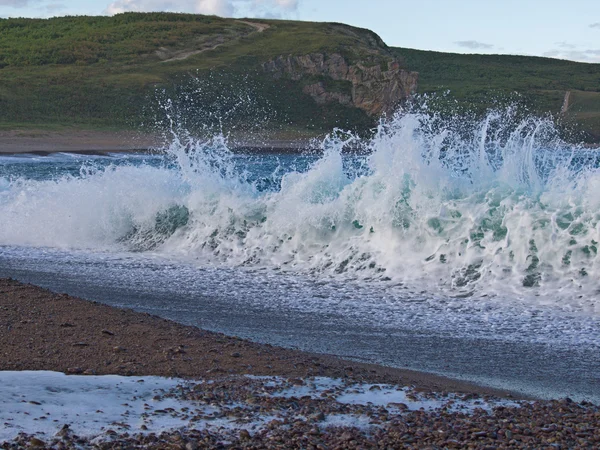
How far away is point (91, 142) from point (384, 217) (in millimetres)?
41386

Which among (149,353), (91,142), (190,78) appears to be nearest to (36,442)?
(149,353)

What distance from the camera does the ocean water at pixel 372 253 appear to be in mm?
7453

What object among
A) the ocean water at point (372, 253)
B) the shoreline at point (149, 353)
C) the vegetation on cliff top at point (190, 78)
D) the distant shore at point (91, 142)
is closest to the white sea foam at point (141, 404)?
→ the shoreline at point (149, 353)

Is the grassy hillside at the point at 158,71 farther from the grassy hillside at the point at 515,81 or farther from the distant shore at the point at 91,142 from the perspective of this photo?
the grassy hillside at the point at 515,81

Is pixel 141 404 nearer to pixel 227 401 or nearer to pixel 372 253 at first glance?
pixel 227 401

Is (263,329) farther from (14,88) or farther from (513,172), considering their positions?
(14,88)

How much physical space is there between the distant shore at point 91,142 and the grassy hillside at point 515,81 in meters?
21.2

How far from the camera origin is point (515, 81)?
340 ft

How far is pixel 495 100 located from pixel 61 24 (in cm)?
4685

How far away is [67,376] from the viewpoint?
17.8ft

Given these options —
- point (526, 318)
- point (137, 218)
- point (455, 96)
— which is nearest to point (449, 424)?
point (526, 318)

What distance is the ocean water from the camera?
293 inches

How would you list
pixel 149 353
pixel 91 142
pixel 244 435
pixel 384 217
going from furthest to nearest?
pixel 91 142
pixel 384 217
pixel 149 353
pixel 244 435

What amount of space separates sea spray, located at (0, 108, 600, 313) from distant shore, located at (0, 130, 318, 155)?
100 ft
